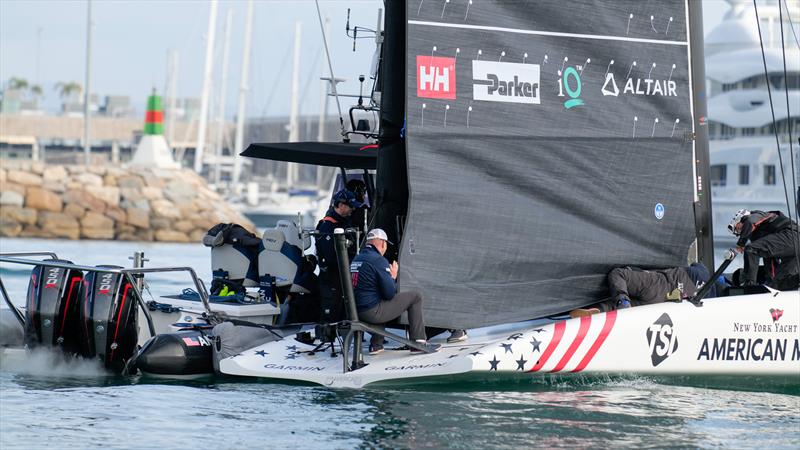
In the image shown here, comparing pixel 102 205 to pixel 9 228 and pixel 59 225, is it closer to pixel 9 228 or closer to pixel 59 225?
pixel 59 225

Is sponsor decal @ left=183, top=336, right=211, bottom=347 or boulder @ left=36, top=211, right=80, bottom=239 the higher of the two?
sponsor decal @ left=183, top=336, right=211, bottom=347

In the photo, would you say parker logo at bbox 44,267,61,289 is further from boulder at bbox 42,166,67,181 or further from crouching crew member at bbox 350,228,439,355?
boulder at bbox 42,166,67,181

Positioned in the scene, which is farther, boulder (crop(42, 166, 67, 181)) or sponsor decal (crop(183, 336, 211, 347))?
boulder (crop(42, 166, 67, 181))

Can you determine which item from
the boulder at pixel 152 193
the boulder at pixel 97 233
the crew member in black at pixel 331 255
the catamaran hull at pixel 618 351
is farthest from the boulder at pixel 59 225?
the catamaran hull at pixel 618 351

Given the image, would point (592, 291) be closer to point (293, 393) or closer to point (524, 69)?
point (524, 69)

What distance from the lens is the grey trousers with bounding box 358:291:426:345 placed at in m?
8.32

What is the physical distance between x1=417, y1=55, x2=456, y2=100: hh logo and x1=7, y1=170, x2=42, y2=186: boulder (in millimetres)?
32629

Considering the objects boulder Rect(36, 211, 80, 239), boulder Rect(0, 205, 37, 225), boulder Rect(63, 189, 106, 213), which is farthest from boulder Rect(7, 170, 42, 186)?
boulder Rect(36, 211, 80, 239)

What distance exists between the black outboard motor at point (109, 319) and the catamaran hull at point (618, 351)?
881 mm

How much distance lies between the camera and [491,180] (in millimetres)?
8680

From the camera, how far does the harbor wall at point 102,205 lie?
37125mm

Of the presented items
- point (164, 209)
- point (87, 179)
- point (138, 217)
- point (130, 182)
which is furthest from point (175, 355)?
point (130, 182)

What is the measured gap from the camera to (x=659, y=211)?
9211 mm

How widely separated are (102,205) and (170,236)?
2.42 meters
